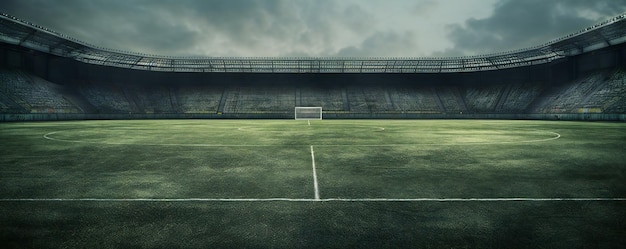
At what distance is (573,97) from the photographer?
50.0 meters

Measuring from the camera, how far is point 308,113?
6241cm

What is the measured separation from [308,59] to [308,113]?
1237 cm

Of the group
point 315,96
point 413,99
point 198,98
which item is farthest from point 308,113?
point 198,98

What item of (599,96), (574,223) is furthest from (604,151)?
(599,96)

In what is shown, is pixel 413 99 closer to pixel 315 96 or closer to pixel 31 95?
pixel 315 96

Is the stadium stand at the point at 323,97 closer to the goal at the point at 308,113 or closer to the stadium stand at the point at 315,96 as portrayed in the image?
the stadium stand at the point at 315,96

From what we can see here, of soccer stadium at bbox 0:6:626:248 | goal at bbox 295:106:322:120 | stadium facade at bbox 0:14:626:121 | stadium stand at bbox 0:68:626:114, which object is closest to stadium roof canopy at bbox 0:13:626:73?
stadium facade at bbox 0:14:626:121

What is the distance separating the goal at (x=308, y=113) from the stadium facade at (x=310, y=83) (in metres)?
1.77

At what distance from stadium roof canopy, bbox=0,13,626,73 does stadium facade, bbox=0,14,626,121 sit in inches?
6.9

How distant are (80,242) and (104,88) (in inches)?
2694

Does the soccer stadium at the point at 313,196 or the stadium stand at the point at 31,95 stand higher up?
the stadium stand at the point at 31,95

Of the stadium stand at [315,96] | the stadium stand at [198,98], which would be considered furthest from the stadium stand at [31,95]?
the stadium stand at [198,98]

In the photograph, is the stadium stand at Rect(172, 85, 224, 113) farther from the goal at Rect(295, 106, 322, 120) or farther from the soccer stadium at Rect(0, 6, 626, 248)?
the soccer stadium at Rect(0, 6, 626, 248)

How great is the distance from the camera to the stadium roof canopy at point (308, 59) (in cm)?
4472
